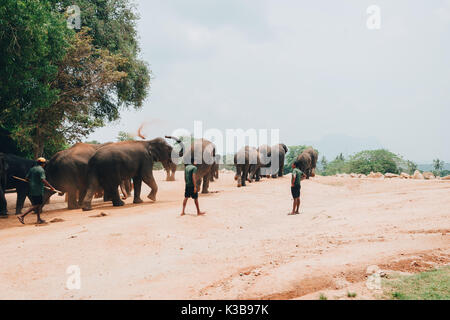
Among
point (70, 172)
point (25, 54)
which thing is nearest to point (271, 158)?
point (70, 172)

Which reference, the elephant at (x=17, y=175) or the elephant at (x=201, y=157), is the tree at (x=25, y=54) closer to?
the elephant at (x=17, y=175)

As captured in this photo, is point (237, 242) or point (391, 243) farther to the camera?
point (237, 242)

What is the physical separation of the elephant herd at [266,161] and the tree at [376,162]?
62.7ft

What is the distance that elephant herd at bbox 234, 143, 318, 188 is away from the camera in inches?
775

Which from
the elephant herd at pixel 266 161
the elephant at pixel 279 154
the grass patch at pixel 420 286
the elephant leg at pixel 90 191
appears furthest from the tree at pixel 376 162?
the grass patch at pixel 420 286

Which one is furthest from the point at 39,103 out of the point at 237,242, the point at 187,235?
the point at 237,242

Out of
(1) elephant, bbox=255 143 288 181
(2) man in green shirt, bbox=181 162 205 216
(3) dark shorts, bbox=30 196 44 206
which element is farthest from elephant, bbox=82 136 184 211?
(1) elephant, bbox=255 143 288 181

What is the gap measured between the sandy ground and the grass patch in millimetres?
290

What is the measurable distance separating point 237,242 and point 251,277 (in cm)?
234

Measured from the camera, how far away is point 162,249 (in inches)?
296

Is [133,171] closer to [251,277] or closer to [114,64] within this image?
[114,64]

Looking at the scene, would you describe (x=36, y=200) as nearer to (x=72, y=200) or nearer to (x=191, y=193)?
(x=72, y=200)

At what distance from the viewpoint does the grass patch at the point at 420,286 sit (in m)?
4.72

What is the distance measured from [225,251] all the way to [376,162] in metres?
40.1
